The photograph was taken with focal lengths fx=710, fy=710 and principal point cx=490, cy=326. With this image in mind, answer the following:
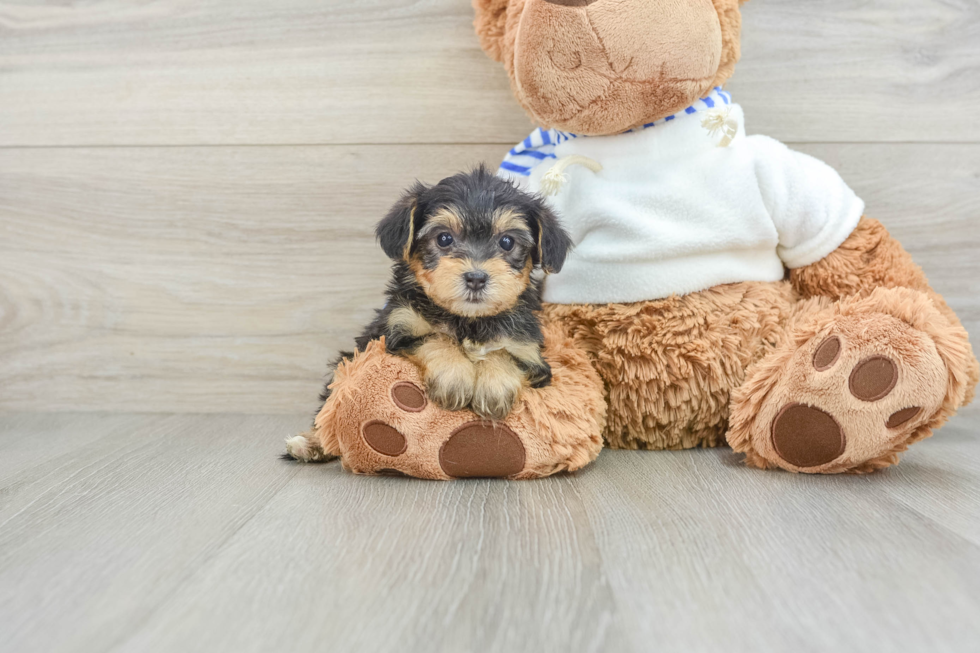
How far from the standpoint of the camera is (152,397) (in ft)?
7.35

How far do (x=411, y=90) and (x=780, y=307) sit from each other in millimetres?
1189

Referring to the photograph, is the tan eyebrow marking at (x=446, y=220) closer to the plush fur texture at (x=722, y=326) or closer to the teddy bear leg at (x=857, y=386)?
the plush fur texture at (x=722, y=326)

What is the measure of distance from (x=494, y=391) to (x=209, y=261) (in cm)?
120

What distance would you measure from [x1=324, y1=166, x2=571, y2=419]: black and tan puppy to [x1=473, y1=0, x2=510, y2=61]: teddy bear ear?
410 mm

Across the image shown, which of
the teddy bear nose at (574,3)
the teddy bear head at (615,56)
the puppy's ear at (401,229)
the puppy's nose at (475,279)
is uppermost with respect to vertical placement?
the teddy bear nose at (574,3)

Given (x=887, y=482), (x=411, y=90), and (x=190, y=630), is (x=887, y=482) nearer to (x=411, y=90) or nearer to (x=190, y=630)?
(x=190, y=630)

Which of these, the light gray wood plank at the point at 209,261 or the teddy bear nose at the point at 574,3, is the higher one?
the teddy bear nose at the point at 574,3

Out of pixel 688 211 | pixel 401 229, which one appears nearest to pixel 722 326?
pixel 688 211

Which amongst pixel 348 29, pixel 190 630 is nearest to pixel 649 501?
pixel 190 630

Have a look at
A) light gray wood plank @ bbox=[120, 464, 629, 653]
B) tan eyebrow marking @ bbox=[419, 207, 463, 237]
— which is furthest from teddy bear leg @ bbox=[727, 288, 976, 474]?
tan eyebrow marking @ bbox=[419, 207, 463, 237]

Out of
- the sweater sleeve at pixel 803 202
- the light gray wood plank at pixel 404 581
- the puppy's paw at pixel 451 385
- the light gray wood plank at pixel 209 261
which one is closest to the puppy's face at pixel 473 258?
the puppy's paw at pixel 451 385

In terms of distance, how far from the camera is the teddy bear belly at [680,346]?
161 centimetres

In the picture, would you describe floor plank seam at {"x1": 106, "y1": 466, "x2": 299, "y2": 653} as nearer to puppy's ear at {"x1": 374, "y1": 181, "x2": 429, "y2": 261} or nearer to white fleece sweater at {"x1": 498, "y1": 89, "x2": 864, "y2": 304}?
puppy's ear at {"x1": 374, "y1": 181, "x2": 429, "y2": 261}

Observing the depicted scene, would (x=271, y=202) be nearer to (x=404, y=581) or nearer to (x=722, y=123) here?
(x=722, y=123)
